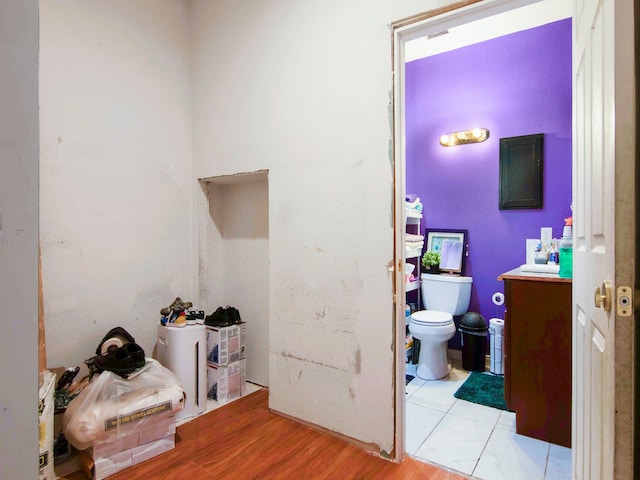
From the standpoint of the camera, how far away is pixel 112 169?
2.26 metres

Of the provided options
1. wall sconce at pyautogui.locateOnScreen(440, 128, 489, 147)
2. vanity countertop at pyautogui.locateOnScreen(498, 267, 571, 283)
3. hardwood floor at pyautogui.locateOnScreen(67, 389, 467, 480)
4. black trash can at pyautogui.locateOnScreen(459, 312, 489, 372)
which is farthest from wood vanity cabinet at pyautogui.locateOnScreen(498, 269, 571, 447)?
wall sconce at pyautogui.locateOnScreen(440, 128, 489, 147)

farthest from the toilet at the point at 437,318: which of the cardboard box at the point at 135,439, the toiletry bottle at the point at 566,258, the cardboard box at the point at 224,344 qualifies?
the cardboard box at the point at 135,439

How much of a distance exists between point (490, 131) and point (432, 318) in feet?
5.59

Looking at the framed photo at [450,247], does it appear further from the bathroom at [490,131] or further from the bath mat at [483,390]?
the bath mat at [483,390]

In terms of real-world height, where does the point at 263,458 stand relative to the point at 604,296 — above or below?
below

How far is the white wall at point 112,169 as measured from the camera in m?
2.01

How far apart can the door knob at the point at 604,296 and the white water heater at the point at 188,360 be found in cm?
204

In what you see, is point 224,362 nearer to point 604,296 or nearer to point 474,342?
point 474,342

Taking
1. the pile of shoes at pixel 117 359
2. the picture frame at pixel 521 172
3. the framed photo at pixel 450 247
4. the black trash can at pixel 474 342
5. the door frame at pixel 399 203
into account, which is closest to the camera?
the door frame at pixel 399 203

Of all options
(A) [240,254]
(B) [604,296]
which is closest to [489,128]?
(A) [240,254]

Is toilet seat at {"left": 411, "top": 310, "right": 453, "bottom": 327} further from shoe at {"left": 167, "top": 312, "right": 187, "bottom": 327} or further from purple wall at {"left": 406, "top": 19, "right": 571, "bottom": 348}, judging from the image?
shoe at {"left": 167, "top": 312, "right": 187, "bottom": 327}

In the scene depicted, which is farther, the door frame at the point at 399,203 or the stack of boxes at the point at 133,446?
the door frame at the point at 399,203

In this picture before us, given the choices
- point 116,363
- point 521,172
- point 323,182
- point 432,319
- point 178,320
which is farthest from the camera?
Answer: point 521,172

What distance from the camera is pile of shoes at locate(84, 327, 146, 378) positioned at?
1804mm
